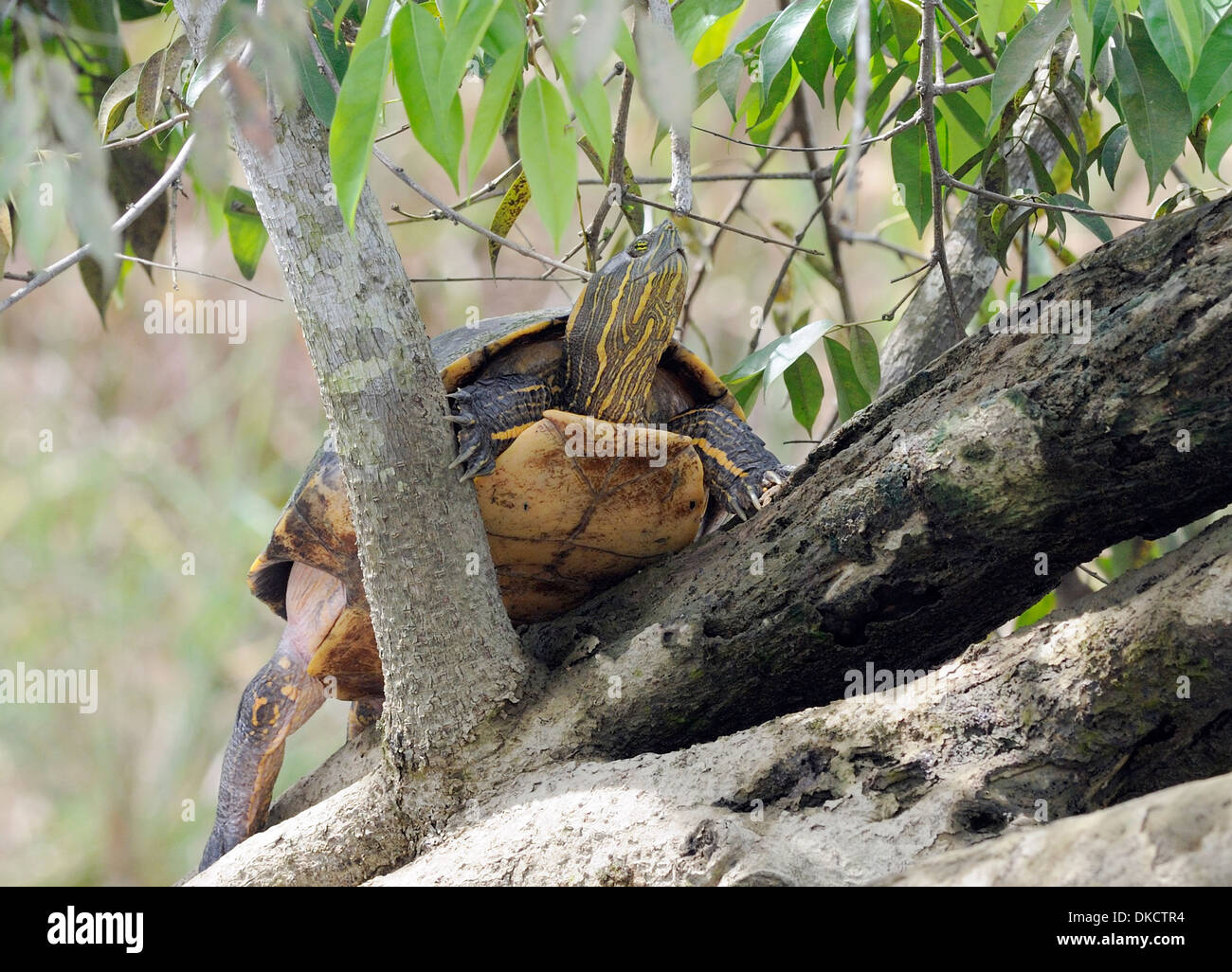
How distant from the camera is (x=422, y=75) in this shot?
1.16 m

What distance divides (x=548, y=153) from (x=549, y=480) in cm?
135

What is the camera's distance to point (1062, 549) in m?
Result: 1.81

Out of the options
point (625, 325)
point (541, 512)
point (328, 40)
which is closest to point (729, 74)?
point (625, 325)

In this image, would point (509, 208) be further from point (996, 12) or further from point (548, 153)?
point (548, 153)

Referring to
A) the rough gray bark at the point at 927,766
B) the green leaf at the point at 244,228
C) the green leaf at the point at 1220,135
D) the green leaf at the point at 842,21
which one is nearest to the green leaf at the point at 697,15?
the green leaf at the point at 842,21

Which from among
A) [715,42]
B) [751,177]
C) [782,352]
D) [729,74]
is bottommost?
[782,352]

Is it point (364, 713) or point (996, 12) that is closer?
point (996, 12)

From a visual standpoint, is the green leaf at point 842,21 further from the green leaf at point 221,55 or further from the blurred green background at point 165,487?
the blurred green background at point 165,487

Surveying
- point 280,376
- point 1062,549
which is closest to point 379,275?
point 1062,549

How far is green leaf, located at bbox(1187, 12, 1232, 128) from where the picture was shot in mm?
1679

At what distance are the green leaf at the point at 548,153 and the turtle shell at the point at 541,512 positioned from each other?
128 centimetres

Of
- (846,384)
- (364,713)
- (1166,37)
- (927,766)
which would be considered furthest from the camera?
(364,713)

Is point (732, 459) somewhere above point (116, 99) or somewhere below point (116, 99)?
below

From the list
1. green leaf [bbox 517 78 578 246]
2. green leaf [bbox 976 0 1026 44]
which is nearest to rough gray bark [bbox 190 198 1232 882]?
green leaf [bbox 976 0 1026 44]
